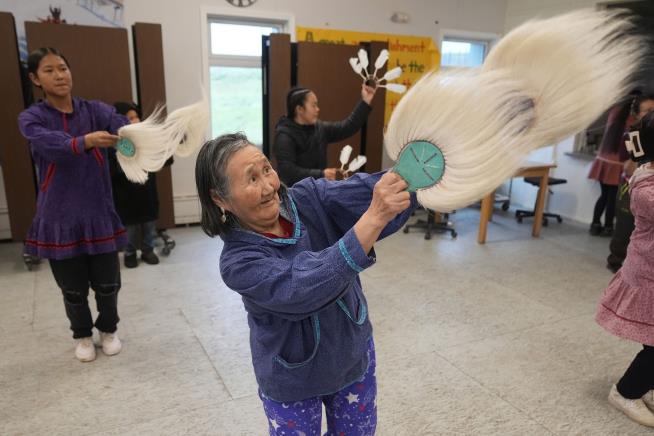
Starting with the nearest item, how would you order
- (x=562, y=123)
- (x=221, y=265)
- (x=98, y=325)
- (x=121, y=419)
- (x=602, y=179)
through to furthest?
(x=562, y=123), (x=221, y=265), (x=121, y=419), (x=98, y=325), (x=602, y=179)

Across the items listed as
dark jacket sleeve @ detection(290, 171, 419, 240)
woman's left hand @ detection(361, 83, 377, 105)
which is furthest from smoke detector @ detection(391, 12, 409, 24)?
dark jacket sleeve @ detection(290, 171, 419, 240)

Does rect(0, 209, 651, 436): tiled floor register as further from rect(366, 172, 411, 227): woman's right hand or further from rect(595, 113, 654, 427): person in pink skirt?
rect(366, 172, 411, 227): woman's right hand

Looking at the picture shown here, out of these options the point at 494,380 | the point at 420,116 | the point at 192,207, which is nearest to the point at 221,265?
the point at 420,116

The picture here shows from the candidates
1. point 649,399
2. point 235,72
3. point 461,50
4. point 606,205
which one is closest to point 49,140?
point 649,399

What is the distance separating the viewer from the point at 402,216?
1021 mm

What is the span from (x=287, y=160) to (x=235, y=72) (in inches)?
107

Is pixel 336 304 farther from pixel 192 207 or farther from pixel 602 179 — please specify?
pixel 602 179

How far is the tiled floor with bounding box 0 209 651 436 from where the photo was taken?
6.59ft

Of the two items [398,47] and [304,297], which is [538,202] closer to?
[398,47]

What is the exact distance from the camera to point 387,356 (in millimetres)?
2520

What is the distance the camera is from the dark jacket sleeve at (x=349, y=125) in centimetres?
268

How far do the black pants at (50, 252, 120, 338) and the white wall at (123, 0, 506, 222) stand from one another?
106 inches

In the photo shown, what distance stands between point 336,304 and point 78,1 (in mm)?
4427

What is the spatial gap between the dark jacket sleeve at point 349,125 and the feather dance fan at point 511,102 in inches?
69.0
